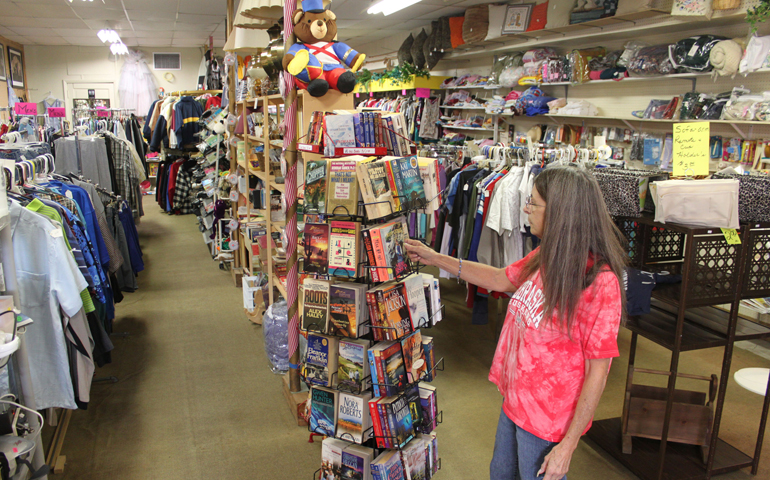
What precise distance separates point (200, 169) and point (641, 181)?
21.3 ft

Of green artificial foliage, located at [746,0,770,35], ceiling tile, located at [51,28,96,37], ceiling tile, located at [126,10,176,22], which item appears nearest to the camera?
green artificial foliage, located at [746,0,770,35]

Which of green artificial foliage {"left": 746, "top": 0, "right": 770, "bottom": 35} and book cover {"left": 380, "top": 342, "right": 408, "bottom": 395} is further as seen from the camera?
green artificial foliage {"left": 746, "top": 0, "right": 770, "bottom": 35}

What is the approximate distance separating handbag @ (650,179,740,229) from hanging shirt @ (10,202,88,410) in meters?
2.62

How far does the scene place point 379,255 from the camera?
6.22 feet

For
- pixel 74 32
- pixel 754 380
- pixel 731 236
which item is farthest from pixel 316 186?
pixel 74 32

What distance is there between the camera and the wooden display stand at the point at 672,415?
2566mm

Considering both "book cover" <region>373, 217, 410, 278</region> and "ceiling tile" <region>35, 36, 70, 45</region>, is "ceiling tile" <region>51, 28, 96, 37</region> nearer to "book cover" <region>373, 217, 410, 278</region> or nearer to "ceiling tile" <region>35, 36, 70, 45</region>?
"ceiling tile" <region>35, 36, 70, 45</region>

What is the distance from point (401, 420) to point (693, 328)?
1.51 m

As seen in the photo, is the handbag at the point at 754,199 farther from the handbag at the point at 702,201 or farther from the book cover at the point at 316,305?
the book cover at the point at 316,305

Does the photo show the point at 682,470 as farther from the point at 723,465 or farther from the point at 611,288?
the point at 611,288

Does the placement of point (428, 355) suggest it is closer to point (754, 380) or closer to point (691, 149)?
point (691, 149)

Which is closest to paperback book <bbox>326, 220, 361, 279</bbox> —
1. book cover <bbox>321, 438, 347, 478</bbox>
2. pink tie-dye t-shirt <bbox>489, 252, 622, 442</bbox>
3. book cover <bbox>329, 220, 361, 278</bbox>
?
book cover <bbox>329, 220, 361, 278</bbox>

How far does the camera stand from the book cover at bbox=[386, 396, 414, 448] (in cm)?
195

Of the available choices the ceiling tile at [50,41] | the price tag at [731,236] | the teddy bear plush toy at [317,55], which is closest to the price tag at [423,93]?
the teddy bear plush toy at [317,55]
